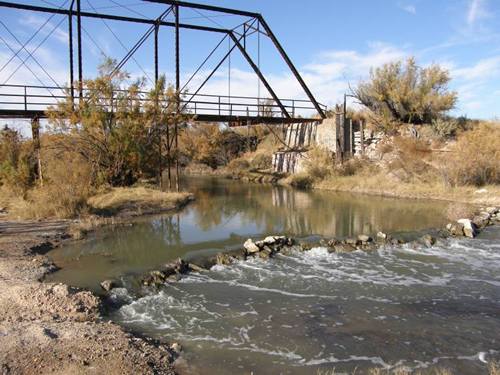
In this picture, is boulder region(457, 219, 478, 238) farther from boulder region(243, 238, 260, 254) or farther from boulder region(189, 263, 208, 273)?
boulder region(189, 263, 208, 273)

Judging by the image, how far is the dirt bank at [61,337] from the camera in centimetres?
634

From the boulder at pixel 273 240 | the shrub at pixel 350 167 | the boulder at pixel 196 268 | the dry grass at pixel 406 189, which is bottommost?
the boulder at pixel 196 268

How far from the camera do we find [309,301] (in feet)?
31.6

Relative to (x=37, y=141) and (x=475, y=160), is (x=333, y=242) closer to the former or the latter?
(x=475, y=160)

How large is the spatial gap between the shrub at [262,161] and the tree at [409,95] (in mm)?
11899

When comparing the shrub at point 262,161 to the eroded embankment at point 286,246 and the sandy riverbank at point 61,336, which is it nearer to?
the eroded embankment at point 286,246

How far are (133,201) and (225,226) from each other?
5388 mm

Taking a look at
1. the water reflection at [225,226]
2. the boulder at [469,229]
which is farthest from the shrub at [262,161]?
the boulder at [469,229]

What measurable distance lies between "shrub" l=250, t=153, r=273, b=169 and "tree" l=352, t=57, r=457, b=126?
11.9m

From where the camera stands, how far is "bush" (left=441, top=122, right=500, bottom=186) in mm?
24117

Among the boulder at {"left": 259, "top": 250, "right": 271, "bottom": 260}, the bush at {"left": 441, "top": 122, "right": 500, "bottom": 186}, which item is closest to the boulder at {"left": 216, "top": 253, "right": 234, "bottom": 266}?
the boulder at {"left": 259, "top": 250, "right": 271, "bottom": 260}

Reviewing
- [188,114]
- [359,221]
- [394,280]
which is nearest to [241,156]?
[188,114]

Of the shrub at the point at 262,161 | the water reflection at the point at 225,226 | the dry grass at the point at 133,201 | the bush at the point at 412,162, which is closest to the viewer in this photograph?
the water reflection at the point at 225,226

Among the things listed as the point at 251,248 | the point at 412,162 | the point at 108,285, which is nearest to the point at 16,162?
the point at 251,248
